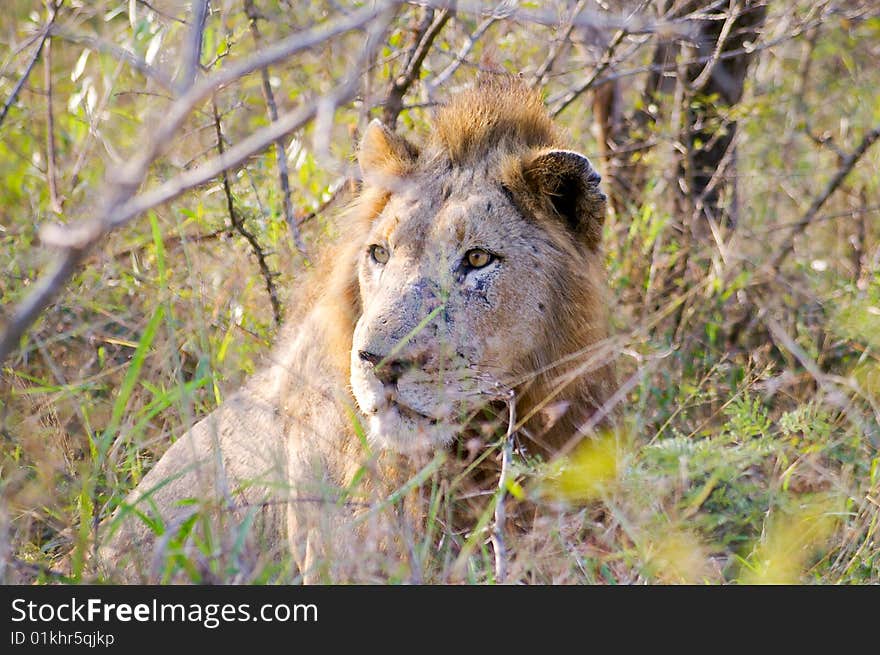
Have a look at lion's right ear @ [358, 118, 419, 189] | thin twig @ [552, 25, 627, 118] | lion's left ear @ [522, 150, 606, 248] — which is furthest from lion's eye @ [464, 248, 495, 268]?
thin twig @ [552, 25, 627, 118]

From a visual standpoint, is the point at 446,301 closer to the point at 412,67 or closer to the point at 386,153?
the point at 386,153

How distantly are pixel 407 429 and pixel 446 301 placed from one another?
45 cm

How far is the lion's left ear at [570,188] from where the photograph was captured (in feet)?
12.9

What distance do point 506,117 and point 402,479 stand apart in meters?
1.48

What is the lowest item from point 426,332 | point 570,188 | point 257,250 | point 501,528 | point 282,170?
point 501,528

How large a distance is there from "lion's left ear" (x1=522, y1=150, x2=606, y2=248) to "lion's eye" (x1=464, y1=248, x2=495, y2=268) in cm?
34

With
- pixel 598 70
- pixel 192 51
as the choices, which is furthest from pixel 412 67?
pixel 192 51

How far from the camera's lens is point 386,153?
4332 mm

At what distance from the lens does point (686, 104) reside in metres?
6.07

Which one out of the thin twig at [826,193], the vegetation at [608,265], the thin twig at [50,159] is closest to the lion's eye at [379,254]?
the vegetation at [608,265]

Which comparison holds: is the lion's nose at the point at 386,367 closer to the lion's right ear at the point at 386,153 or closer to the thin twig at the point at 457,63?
the lion's right ear at the point at 386,153

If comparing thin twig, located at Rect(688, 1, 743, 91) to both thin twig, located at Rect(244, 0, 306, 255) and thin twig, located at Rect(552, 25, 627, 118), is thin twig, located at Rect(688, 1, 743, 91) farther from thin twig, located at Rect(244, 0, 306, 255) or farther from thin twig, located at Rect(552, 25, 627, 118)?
thin twig, located at Rect(244, 0, 306, 255)

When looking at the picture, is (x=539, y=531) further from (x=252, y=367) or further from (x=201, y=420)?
(x=252, y=367)

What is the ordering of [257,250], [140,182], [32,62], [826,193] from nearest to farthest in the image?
[140,182]
[32,62]
[257,250]
[826,193]
